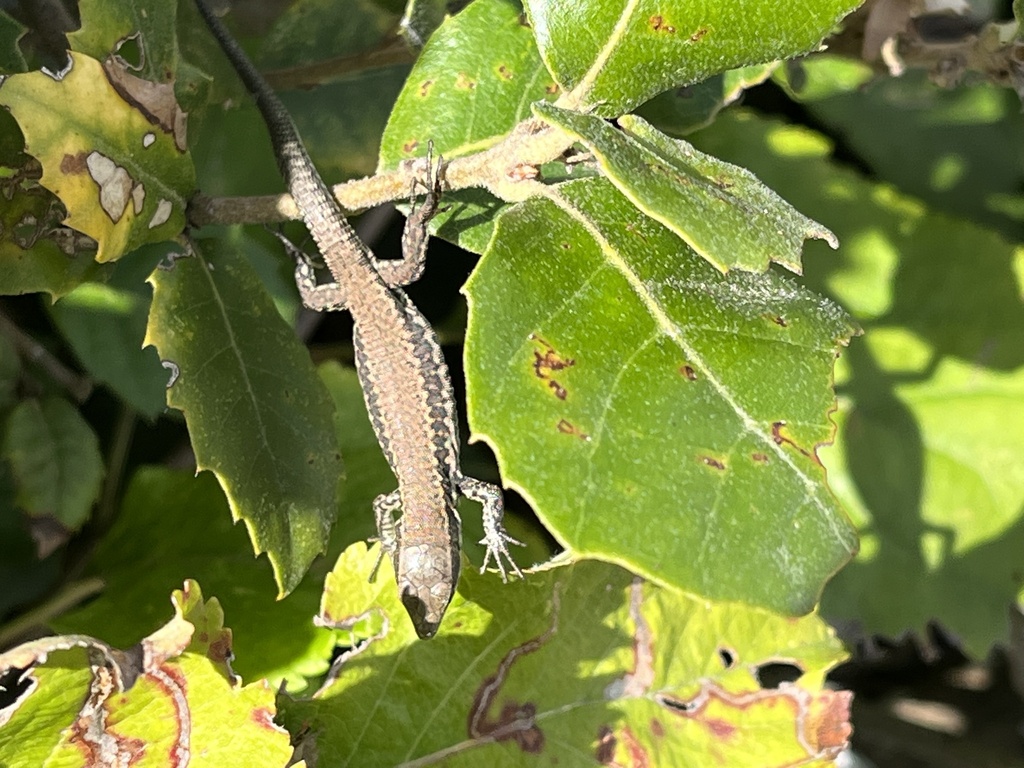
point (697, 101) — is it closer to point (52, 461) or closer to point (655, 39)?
point (655, 39)

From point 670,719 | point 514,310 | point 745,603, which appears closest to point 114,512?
point 670,719

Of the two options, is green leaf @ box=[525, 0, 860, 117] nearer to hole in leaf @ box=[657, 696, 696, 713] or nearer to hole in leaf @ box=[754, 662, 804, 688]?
hole in leaf @ box=[657, 696, 696, 713]

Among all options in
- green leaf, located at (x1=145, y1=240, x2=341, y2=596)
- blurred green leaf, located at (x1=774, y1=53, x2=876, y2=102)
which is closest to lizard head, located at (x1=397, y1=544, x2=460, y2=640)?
green leaf, located at (x1=145, y1=240, x2=341, y2=596)

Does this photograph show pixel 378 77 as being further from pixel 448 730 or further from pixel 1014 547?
pixel 1014 547

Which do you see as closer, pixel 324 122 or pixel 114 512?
pixel 324 122

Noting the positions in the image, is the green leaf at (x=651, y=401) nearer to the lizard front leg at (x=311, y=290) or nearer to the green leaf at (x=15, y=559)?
the lizard front leg at (x=311, y=290)

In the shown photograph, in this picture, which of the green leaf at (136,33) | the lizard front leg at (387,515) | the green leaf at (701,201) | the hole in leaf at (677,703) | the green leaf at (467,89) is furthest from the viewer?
the lizard front leg at (387,515)

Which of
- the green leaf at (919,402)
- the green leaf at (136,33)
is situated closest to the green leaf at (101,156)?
the green leaf at (136,33)

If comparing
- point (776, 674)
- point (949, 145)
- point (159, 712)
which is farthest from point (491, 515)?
point (949, 145)
